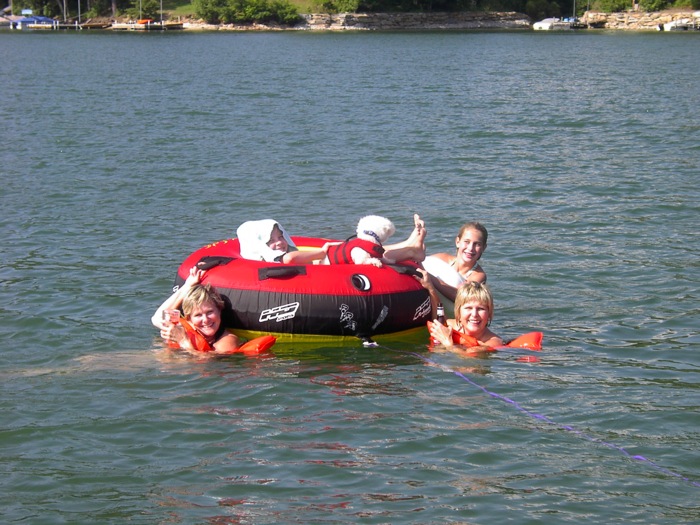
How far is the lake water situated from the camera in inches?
229

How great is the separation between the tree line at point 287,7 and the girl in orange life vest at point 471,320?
75.0m

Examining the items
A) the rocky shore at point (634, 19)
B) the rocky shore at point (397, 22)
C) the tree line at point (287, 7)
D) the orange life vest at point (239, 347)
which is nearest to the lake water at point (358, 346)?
the orange life vest at point (239, 347)

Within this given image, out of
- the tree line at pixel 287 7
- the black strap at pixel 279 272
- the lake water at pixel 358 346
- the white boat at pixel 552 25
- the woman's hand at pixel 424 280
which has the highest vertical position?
the tree line at pixel 287 7

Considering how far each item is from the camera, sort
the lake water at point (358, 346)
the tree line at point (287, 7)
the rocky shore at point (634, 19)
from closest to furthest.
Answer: the lake water at point (358, 346)
the rocky shore at point (634, 19)
the tree line at point (287, 7)

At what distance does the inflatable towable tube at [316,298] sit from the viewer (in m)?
7.68

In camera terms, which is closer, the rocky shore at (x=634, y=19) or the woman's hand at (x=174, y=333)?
the woman's hand at (x=174, y=333)

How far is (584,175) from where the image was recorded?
1580 centimetres

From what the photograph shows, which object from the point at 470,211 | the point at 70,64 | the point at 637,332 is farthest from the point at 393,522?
the point at 70,64

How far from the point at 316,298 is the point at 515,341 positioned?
177 cm

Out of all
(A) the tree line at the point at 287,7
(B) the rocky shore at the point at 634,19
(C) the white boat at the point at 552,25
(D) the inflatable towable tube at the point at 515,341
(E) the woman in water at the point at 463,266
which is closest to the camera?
(D) the inflatable towable tube at the point at 515,341

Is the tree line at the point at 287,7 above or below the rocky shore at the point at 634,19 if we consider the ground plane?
above

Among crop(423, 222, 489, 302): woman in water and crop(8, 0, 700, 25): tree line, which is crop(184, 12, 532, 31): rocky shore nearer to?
crop(8, 0, 700, 25): tree line

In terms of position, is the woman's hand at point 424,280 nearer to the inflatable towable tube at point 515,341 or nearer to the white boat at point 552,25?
the inflatable towable tube at point 515,341

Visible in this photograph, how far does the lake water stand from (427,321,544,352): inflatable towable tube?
0.54ft
